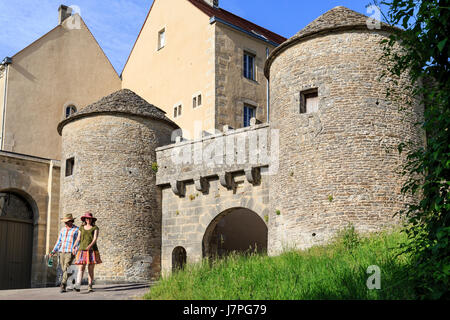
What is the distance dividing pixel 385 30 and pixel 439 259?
925 cm

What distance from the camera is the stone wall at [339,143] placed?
13.8 m

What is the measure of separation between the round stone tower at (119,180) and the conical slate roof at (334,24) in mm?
A: 6213

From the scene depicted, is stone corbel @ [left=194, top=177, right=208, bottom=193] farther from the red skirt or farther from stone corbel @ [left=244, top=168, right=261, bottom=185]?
the red skirt

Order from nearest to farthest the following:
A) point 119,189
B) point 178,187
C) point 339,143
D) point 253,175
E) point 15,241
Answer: point 339,143, point 253,175, point 119,189, point 178,187, point 15,241

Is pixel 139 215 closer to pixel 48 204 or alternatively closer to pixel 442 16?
pixel 48 204

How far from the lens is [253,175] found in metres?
16.9

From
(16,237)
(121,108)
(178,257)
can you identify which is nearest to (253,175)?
(178,257)

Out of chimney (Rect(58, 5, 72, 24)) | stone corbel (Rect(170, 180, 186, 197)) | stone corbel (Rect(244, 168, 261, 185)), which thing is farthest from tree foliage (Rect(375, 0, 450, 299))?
chimney (Rect(58, 5, 72, 24))

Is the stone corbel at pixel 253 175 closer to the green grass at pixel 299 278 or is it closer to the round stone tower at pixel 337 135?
the round stone tower at pixel 337 135

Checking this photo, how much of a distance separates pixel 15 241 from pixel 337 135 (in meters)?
12.5

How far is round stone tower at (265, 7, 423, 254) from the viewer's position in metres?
13.8

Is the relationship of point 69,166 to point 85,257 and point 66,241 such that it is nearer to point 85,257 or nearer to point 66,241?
point 66,241

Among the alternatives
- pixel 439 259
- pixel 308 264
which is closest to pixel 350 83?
pixel 308 264

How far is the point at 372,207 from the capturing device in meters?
13.7
